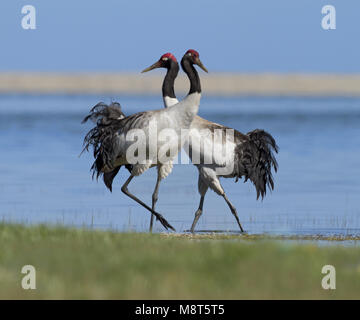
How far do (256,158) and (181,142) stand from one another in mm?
1527

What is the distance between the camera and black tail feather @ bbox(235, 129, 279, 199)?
12227 mm

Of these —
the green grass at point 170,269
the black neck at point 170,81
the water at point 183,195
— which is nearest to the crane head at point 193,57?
the black neck at point 170,81

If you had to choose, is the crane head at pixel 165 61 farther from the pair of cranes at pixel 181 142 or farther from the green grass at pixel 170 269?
the green grass at pixel 170 269

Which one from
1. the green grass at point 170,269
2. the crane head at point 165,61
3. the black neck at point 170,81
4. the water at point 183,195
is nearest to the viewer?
the green grass at point 170,269

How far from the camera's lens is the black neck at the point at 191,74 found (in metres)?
11.5

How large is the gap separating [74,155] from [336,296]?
1757cm

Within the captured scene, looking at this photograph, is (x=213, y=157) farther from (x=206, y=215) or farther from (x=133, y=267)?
(x=133, y=267)

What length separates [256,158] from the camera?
12.3m

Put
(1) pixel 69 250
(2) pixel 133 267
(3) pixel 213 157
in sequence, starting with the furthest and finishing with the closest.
Result: (3) pixel 213 157
(1) pixel 69 250
(2) pixel 133 267

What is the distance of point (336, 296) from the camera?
21.7ft

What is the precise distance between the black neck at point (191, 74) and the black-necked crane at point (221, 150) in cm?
16

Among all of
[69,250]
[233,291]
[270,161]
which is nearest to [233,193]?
[270,161]

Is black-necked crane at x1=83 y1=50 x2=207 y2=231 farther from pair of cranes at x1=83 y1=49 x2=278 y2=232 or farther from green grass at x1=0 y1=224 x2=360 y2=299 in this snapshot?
green grass at x1=0 y1=224 x2=360 y2=299

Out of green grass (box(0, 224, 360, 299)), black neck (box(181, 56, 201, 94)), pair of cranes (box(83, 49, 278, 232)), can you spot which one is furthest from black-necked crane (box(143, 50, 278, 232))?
green grass (box(0, 224, 360, 299))
